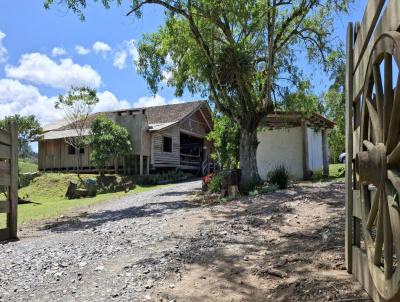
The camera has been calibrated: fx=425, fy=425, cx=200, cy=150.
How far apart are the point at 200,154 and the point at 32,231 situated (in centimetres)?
2822

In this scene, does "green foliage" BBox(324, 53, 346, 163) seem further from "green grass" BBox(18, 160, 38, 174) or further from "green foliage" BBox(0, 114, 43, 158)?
"green grass" BBox(18, 160, 38, 174)

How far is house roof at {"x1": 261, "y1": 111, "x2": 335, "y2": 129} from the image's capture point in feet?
60.9

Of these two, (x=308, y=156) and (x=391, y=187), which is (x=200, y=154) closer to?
(x=308, y=156)

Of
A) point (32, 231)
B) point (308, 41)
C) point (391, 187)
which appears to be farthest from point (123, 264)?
point (308, 41)

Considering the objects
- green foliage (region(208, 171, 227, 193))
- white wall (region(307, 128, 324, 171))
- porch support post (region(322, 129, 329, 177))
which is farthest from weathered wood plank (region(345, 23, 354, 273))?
porch support post (region(322, 129, 329, 177))

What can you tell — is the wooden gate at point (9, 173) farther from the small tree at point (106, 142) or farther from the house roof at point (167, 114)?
the house roof at point (167, 114)

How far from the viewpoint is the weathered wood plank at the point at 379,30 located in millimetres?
2291

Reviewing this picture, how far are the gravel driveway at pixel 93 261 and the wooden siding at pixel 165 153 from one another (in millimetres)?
20288

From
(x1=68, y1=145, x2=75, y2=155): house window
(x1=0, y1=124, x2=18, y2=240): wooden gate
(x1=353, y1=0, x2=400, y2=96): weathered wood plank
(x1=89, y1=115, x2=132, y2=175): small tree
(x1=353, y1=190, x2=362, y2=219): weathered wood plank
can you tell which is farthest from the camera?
(x1=68, y1=145, x2=75, y2=155): house window

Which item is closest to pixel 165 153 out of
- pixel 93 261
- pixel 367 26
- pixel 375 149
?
pixel 93 261

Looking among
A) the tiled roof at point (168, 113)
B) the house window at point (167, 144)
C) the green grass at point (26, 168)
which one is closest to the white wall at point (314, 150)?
the tiled roof at point (168, 113)

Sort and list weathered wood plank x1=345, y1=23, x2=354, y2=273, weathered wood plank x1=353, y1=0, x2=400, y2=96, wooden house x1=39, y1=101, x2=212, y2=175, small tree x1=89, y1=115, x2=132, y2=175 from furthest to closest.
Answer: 1. wooden house x1=39, y1=101, x2=212, y2=175
2. small tree x1=89, y1=115, x2=132, y2=175
3. weathered wood plank x1=345, y1=23, x2=354, y2=273
4. weathered wood plank x1=353, y1=0, x2=400, y2=96

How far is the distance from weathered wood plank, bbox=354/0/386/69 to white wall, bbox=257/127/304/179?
16.6 m

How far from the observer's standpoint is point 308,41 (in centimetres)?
1636
